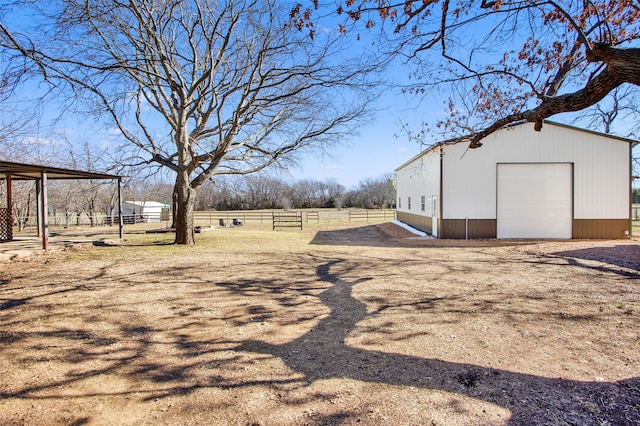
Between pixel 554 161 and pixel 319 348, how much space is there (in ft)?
51.4

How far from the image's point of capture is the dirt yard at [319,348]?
106 inches

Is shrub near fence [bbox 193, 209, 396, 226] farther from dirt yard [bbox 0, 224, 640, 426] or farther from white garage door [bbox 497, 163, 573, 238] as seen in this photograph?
dirt yard [bbox 0, 224, 640, 426]

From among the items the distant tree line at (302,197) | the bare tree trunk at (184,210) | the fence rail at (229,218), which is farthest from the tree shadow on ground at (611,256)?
the distant tree line at (302,197)

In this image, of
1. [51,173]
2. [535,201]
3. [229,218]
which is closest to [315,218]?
[229,218]

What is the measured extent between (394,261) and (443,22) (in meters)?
6.63

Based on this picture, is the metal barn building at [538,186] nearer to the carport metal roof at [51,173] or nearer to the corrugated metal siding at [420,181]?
the corrugated metal siding at [420,181]

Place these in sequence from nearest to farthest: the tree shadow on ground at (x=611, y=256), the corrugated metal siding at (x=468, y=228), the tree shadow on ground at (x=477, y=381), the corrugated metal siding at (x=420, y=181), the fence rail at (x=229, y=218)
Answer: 1. the tree shadow on ground at (x=477, y=381)
2. the tree shadow on ground at (x=611, y=256)
3. the corrugated metal siding at (x=468, y=228)
4. the corrugated metal siding at (x=420, y=181)
5. the fence rail at (x=229, y=218)

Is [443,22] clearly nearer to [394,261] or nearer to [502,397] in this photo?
[502,397]

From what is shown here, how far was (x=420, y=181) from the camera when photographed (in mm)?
20625

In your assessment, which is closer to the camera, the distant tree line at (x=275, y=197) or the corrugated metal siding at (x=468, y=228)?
the corrugated metal siding at (x=468, y=228)

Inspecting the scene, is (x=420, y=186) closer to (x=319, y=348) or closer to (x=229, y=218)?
(x=319, y=348)

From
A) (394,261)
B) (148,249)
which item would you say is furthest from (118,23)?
(394,261)

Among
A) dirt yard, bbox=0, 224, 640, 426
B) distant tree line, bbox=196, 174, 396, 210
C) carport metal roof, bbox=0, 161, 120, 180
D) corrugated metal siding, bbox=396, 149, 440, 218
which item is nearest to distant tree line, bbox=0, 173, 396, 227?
distant tree line, bbox=196, 174, 396, 210

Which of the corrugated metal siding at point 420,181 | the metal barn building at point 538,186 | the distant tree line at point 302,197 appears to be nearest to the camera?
the metal barn building at point 538,186
